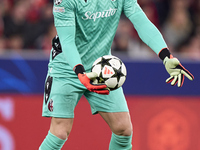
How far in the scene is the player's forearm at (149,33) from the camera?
426 cm

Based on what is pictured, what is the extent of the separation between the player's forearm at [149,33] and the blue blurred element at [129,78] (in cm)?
228

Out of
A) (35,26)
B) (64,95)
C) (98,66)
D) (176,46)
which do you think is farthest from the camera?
(176,46)

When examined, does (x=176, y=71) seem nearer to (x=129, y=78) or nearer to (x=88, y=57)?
(x=88, y=57)

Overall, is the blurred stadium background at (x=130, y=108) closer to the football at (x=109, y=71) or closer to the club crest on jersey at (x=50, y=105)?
the club crest on jersey at (x=50, y=105)

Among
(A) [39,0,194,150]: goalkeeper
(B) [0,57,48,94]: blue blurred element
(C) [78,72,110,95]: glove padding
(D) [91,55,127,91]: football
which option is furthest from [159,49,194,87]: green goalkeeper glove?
(B) [0,57,48,94]: blue blurred element

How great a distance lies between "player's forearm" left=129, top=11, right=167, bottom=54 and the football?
0.41 meters

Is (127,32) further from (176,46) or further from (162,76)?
(162,76)

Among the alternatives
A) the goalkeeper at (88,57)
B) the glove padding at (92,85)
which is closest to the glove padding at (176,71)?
the goalkeeper at (88,57)

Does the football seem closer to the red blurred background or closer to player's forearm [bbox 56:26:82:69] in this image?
player's forearm [bbox 56:26:82:69]

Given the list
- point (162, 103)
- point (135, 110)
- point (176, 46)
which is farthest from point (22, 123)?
point (176, 46)

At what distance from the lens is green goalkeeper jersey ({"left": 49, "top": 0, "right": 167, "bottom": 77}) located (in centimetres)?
418

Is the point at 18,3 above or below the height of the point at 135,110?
above

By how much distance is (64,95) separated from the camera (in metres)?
4.50

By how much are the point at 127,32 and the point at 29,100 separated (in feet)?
9.20
